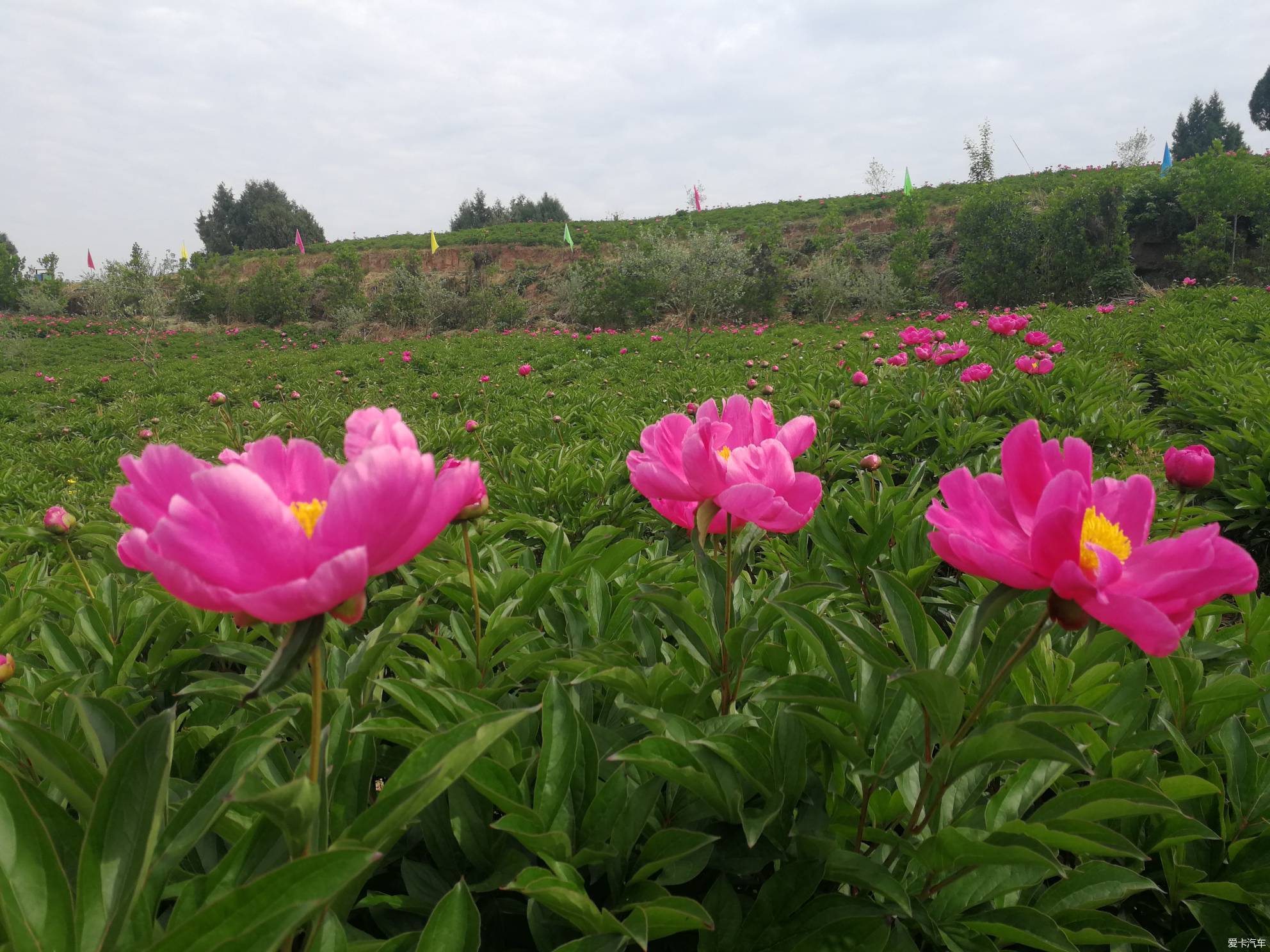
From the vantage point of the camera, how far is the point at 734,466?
1.01m

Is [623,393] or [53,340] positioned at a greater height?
[53,340]

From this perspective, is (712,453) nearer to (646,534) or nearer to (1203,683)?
(1203,683)

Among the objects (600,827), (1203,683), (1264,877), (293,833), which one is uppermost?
(293,833)

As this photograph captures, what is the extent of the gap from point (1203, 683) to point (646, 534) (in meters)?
2.09

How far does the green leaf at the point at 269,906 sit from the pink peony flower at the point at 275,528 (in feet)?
0.59

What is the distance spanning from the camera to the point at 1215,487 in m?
3.22

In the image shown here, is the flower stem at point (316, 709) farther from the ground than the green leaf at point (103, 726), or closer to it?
farther from the ground

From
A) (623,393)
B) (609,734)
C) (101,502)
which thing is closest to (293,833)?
(609,734)

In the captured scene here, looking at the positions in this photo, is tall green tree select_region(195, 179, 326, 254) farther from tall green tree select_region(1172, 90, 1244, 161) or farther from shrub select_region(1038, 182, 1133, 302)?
tall green tree select_region(1172, 90, 1244, 161)

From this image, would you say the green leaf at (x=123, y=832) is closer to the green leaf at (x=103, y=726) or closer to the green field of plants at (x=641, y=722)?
the green field of plants at (x=641, y=722)

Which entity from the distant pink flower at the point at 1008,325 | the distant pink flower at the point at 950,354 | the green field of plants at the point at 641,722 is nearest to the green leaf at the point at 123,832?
the green field of plants at the point at 641,722

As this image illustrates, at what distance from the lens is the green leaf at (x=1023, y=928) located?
79 cm

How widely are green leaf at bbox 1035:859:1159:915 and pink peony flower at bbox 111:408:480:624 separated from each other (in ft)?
3.02

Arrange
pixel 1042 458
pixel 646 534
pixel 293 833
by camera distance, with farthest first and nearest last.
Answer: pixel 646 534 < pixel 1042 458 < pixel 293 833
